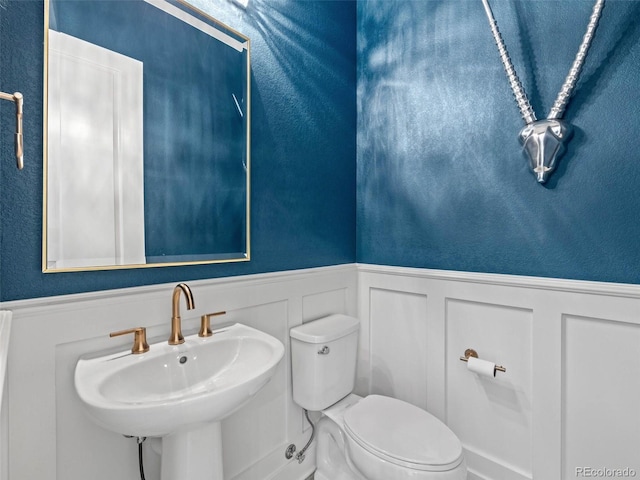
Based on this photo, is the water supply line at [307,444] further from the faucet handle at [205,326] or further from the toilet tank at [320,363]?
the faucet handle at [205,326]

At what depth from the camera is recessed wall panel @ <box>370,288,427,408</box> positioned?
1707 mm

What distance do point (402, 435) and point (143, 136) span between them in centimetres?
141

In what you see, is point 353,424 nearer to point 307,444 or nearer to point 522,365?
point 307,444

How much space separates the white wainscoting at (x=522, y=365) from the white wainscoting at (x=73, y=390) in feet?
2.22

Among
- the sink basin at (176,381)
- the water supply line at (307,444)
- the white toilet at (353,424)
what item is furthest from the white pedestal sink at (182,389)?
the water supply line at (307,444)

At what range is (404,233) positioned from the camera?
178cm

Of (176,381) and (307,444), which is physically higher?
(176,381)

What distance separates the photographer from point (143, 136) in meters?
1.12

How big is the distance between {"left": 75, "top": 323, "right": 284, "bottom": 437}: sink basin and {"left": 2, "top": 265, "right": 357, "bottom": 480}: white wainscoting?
81mm

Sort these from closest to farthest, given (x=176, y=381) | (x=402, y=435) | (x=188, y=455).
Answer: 1. (x=188, y=455)
2. (x=176, y=381)
3. (x=402, y=435)

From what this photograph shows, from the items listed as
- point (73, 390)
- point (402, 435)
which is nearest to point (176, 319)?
point (73, 390)

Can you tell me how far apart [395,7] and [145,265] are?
5.87 ft

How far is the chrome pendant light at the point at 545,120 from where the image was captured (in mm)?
1208

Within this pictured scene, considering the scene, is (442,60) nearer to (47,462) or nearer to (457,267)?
(457,267)
